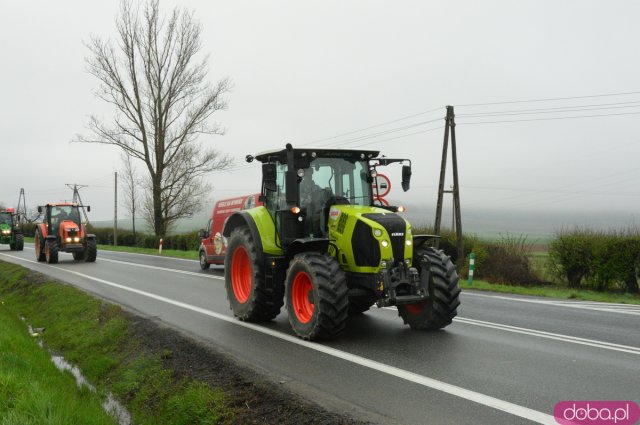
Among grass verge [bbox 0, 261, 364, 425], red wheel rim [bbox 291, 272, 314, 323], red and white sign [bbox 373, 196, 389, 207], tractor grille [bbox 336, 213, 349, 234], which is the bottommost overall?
grass verge [bbox 0, 261, 364, 425]

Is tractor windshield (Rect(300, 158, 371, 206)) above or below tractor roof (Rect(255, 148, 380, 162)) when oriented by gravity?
below

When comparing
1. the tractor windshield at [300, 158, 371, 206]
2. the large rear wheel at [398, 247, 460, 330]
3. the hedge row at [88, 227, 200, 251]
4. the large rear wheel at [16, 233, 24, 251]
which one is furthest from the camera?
the hedge row at [88, 227, 200, 251]

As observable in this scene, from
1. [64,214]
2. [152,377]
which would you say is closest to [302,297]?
[152,377]

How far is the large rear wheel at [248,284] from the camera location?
8.59 m

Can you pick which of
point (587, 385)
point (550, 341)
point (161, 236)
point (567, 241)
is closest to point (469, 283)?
point (567, 241)

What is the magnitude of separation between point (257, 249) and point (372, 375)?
135 inches

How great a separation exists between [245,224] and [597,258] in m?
13.9

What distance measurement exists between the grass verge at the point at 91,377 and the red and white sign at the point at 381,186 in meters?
3.85

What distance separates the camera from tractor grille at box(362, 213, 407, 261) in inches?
291

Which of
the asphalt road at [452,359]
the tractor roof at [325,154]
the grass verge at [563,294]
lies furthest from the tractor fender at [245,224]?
the grass verge at [563,294]

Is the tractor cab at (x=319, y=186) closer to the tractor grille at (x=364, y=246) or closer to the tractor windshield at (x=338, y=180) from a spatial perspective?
the tractor windshield at (x=338, y=180)

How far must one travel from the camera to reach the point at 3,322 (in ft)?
33.1

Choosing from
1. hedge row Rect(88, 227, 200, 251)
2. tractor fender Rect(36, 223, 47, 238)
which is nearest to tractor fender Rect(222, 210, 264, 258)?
tractor fender Rect(36, 223, 47, 238)

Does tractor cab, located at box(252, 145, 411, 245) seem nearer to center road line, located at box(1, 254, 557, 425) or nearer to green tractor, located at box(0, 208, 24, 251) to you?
center road line, located at box(1, 254, 557, 425)
